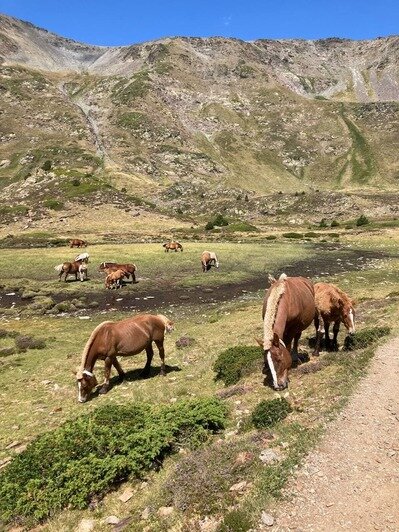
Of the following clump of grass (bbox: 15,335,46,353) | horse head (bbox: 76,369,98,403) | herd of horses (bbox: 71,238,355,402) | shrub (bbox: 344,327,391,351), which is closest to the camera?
herd of horses (bbox: 71,238,355,402)

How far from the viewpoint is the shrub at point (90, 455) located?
27.9 ft

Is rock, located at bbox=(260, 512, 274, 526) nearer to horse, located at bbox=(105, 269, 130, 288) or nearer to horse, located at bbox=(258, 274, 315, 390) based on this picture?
horse, located at bbox=(258, 274, 315, 390)

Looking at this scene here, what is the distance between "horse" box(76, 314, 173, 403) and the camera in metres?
13.9

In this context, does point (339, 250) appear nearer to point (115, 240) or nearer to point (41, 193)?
point (115, 240)

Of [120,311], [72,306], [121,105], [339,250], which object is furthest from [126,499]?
[121,105]

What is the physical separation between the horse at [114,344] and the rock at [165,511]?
21.8 ft

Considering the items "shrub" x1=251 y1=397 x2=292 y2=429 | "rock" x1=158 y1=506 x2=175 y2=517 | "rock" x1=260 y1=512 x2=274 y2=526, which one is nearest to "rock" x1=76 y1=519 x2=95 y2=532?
"rock" x1=158 y1=506 x2=175 y2=517

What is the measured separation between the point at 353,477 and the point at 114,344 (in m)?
8.97

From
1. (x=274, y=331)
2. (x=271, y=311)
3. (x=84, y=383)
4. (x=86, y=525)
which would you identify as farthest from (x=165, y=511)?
(x=84, y=383)

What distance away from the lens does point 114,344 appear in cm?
1473

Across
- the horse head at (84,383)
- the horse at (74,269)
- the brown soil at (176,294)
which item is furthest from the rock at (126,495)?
the horse at (74,269)

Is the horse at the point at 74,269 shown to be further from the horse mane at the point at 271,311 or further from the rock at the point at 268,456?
the rock at the point at 268,456

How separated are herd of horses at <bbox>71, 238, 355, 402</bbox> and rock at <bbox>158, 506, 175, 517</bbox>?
486 cm

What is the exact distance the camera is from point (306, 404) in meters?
10.9
